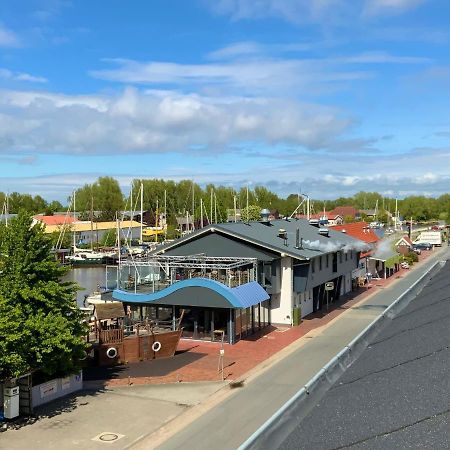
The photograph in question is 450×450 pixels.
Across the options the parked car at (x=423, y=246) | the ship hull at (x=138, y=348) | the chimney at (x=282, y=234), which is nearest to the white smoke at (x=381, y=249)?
the chimney at (x=282, y=234)

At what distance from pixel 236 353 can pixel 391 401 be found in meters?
25.7

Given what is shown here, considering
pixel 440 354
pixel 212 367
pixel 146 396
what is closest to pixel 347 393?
pixel 440 354

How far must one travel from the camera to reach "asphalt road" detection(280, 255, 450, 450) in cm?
442

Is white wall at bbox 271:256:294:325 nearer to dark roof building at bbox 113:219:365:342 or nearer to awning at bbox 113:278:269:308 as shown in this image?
dark roof building at bbox 113:219:365:342

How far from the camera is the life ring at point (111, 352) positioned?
27469 mm

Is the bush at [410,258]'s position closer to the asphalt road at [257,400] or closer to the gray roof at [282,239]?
the gray roof at [282,239]

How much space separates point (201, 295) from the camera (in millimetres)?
31844

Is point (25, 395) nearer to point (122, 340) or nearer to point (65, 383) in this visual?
point (65, 383)

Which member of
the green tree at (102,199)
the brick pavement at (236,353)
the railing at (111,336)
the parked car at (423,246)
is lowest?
the brick pavement at (236,353)

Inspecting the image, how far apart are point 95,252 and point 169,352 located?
6704 cm

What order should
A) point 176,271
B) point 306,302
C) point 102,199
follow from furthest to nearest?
point 102,199, point 306,302, point 176,271

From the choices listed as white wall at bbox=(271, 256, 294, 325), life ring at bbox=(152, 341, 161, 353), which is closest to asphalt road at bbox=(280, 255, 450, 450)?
life ring at bbox=(152, 341, 161, 353)

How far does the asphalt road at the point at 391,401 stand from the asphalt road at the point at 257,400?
12.5 metres

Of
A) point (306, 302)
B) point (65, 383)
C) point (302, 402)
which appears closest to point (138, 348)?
point (65, 383)
